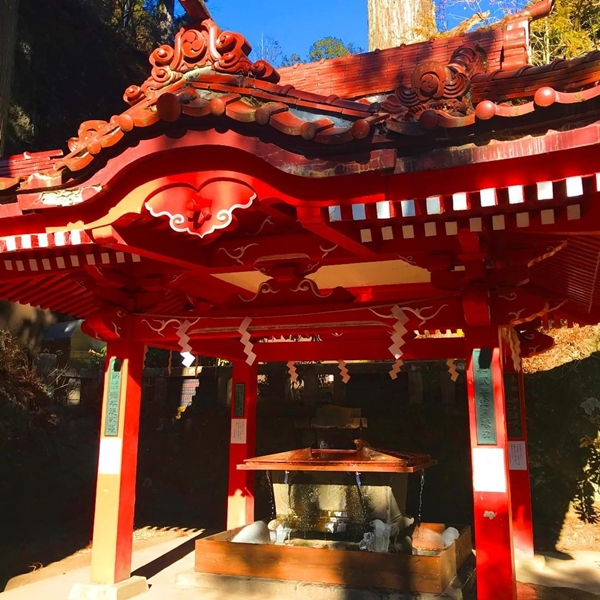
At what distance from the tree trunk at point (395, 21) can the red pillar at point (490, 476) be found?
30.4ft

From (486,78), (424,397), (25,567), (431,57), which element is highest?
(431,57)

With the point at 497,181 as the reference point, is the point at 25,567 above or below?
below

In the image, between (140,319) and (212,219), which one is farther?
(140,319)

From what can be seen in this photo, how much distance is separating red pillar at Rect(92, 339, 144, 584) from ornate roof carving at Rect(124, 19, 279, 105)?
246cm

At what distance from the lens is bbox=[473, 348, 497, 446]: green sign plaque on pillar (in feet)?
14.3

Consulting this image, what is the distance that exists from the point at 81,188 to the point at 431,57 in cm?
341

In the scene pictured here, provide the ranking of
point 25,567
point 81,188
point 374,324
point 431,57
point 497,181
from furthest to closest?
point 25,567 → point 431,57 → point 374,324 → point 81,188 → point 497,181

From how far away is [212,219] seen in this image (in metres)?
3.72

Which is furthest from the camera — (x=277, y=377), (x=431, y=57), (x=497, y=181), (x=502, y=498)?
(x=277, y=377)

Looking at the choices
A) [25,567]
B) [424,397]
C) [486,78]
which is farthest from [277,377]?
[486,78]

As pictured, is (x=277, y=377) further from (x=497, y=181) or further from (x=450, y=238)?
(x=497, y=181)

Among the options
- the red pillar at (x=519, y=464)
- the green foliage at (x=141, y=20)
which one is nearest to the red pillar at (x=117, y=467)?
the red pillar at (x=519, y=464)

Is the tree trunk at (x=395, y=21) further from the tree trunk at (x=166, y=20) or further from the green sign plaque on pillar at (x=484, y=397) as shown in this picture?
the green sign plaque on pillar at (x=484, y=397)

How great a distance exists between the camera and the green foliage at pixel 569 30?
12.5 meters
